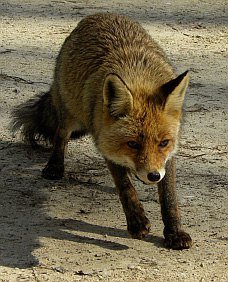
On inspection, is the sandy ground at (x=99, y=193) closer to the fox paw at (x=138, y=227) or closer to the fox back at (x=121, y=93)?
the fox paw at (x=138, y=227)

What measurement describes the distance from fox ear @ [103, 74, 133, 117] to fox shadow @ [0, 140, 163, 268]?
3.84 ft

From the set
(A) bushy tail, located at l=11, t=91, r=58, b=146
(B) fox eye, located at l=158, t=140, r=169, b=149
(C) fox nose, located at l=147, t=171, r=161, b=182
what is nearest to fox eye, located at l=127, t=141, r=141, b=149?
(B) fox eye, located at l=158, t=140, r=169, b=149

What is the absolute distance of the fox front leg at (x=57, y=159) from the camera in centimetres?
662

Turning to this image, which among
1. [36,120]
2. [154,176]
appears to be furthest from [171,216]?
[36,120]

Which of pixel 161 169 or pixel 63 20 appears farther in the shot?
pixel 63 20

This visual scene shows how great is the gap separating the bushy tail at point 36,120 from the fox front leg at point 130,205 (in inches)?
75.0

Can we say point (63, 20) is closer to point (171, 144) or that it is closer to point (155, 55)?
point (155, 55)

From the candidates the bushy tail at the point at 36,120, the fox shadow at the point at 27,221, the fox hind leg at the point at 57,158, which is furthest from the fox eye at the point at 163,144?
the bushy tail at the point at 36,120

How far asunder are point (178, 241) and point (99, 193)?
145cm

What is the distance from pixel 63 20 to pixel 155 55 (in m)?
5.60

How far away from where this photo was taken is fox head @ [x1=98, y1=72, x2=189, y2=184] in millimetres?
4875

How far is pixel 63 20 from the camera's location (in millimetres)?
11117

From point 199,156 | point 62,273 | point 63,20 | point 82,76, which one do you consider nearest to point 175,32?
point 63,20

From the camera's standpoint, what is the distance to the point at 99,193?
6348 millimetres
